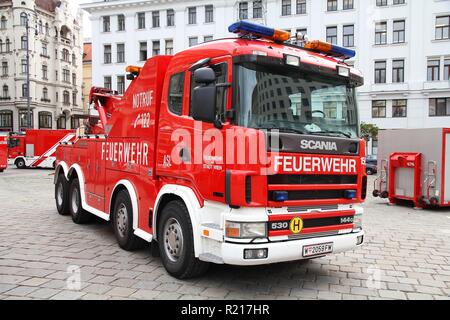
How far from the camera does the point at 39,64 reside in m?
60.5

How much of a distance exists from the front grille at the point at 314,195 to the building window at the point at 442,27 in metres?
36.5

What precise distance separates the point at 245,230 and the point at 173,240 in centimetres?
131

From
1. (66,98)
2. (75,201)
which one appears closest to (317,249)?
(75,201)

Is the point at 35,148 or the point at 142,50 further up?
the point at 142,50

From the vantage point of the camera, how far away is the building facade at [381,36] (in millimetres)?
35938

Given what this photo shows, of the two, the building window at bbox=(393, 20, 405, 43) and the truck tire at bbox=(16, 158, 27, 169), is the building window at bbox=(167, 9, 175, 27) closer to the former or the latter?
the truck tire at bbox=(16, 158, 27, 169)

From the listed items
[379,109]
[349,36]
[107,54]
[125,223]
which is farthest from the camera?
[107,54]

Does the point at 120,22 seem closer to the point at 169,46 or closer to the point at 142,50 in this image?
the point at 142,50

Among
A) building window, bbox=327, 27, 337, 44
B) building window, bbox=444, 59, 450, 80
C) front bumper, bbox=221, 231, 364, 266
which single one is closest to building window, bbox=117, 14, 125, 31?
building window, bbox=327, 27, 337, 44

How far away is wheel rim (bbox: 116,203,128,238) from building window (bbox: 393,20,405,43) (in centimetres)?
3619

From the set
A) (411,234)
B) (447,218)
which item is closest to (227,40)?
(411,234)

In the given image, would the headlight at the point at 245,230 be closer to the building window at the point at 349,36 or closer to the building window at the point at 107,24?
the building window at the point at 349,36

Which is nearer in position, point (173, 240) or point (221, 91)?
point (221, 91)

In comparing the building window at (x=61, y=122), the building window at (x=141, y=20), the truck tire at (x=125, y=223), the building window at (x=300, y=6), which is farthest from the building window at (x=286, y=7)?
the building window at (x=61, y=122)
